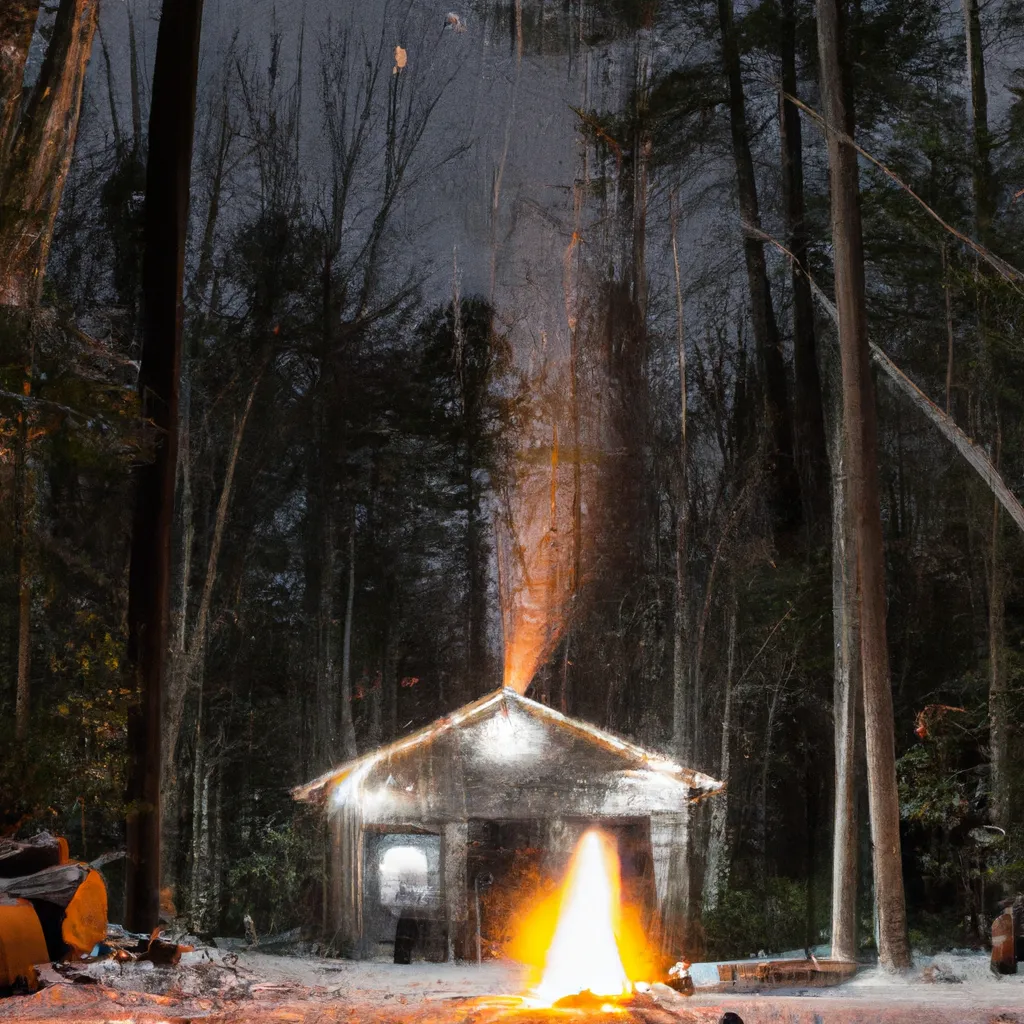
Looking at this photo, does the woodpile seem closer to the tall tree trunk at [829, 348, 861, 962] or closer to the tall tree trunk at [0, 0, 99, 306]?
the tall tree trunk at [829, 348, 861, 962]

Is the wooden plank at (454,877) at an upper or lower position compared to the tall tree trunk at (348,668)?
lower

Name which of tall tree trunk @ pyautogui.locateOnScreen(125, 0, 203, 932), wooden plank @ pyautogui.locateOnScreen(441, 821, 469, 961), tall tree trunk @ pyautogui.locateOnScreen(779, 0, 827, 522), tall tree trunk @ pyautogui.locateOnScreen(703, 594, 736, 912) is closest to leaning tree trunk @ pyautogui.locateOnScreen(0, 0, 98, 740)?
tall tree trunk @ pyautogui.locateOnScreen(125, 0, 203, 932)

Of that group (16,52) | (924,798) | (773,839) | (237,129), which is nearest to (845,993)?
(924,798)

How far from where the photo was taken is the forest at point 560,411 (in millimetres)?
A: 19766

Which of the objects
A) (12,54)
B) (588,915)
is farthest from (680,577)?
(12,54)

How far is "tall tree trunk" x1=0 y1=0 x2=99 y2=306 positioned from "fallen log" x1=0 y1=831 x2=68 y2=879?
194 inches

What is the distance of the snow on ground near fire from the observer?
7816 millimetres

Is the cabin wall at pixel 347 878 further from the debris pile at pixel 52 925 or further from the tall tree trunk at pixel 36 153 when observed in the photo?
the tall tree trunk at pixel 36 153

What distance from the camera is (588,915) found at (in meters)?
14.9

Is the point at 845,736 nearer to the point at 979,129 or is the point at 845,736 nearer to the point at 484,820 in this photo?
the point at 484,820

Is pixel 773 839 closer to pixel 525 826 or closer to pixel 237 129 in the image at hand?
pixel 525 826

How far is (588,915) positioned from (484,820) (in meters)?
1.95

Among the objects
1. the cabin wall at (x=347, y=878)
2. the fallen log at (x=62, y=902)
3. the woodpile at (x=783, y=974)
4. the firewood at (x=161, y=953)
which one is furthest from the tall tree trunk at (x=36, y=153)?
the woodpile at (x=783, y=974)

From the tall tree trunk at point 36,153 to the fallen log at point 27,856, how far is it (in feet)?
16.1
